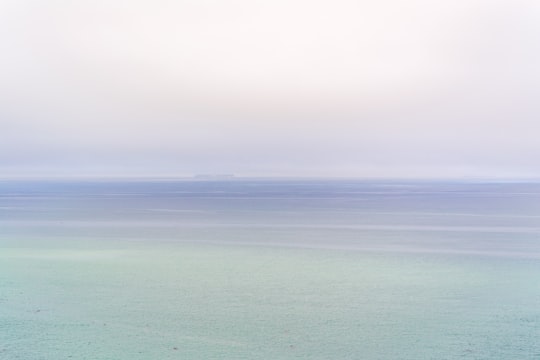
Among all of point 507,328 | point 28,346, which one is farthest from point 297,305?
point 28,346

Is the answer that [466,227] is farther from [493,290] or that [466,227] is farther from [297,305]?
[297,305]

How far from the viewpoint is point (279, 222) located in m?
32.7

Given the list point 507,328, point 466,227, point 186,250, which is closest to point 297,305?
point 507,328

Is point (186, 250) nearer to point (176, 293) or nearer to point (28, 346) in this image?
point (176, 293)

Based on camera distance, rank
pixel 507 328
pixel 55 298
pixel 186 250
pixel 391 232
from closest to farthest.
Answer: pixel 507 328 → pixel 55 298 → pixel 186 250 → pixel 391 232

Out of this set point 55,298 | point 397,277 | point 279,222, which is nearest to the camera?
point 55,298

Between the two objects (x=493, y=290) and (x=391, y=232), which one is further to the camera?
(x=391, y=232)

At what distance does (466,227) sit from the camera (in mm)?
29469

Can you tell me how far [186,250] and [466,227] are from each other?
15.2m

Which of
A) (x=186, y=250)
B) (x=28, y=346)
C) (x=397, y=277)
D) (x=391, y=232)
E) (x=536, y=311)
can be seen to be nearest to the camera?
(x=28, y=346)

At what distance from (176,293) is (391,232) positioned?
15.7 meters

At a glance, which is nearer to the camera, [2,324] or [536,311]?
[2,324]

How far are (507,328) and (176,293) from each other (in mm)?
6834

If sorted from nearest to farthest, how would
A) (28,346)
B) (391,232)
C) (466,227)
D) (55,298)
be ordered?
(28,346), (55,298), (391,232), (466,227)
